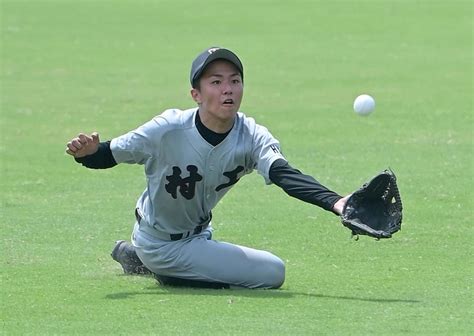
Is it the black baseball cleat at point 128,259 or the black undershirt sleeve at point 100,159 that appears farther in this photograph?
the black baseball cleat at point 128,259

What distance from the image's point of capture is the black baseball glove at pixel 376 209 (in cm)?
746

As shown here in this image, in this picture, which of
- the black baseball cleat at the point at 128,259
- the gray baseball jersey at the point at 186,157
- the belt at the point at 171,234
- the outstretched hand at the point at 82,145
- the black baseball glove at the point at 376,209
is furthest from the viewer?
the black baseball cleat at the point at 128,259

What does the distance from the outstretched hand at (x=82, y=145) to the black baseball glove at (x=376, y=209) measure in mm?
1699

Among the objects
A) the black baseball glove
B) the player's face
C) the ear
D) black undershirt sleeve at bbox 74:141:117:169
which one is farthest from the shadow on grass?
the ear

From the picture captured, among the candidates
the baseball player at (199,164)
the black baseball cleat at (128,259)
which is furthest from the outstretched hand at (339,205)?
the black baseball cleat at (128,259)

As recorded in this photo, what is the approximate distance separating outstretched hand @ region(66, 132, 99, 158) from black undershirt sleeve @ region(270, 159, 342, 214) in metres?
1.16

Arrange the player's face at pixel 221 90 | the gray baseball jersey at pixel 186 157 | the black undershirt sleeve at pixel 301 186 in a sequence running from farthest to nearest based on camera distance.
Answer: the gray baseball jersey at pixel 186 157, the player's face at pixel 221 90, the black undershirt sleeve at pixel 301 186

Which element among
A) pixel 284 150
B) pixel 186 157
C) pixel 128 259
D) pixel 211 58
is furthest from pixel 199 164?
pixel 284 150

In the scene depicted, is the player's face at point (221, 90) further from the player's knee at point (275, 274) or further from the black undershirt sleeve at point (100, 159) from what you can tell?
the player's knee at point (275, 274)

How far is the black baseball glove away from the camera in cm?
746

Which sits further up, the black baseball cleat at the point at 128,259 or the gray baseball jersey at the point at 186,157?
the gray baseball jersey at the point at 186,157

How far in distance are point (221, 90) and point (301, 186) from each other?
852 mm

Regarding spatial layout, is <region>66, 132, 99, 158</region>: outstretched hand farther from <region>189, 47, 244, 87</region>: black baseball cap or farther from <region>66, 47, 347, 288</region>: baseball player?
<region>189, 47, 244, 87</region>: black baseball cap

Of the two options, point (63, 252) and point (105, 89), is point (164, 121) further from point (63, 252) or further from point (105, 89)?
point (105, 89)
